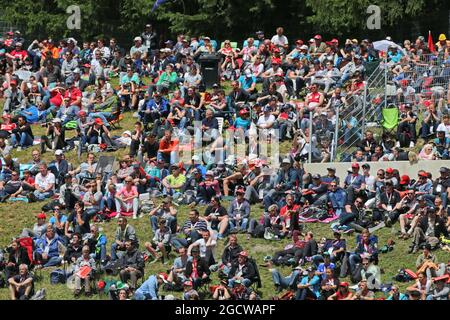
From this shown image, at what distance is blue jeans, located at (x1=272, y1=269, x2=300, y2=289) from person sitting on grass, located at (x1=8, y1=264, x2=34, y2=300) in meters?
4.31

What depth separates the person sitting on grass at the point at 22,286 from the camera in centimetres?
2700

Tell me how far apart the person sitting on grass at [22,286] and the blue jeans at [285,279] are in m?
4.31

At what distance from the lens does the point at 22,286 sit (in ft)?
88.7

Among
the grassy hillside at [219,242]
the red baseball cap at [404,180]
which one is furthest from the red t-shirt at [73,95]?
the red baseball cap at [404,180]

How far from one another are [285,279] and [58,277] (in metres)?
4.31

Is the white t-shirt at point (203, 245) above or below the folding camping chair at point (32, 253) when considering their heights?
above

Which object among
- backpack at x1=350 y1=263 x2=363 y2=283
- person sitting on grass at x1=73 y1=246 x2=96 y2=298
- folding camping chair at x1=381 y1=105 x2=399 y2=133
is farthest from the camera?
folding camping chair at x1=381 y1=105 x2=399 y2=133

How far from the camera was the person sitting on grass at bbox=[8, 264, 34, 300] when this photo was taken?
2700 centimetres

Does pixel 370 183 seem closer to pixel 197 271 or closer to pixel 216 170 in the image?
pixel 216 170

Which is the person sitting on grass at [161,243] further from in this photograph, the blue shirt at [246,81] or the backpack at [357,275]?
the blue shirt at [246,81]

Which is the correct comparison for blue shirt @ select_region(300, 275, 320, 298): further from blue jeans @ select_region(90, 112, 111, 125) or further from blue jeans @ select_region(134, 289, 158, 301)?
blue jeans @ select_region(90, 112, 111, 125)

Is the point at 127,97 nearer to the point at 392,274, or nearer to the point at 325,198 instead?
the point at 325,198

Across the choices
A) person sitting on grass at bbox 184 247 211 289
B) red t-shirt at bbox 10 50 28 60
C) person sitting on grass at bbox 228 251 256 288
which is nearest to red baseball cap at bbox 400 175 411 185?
person sitting on grass at bbox 228 251 256 288

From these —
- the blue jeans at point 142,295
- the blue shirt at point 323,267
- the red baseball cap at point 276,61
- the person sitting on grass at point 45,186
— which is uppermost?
the red baseball cap at point 276,61
